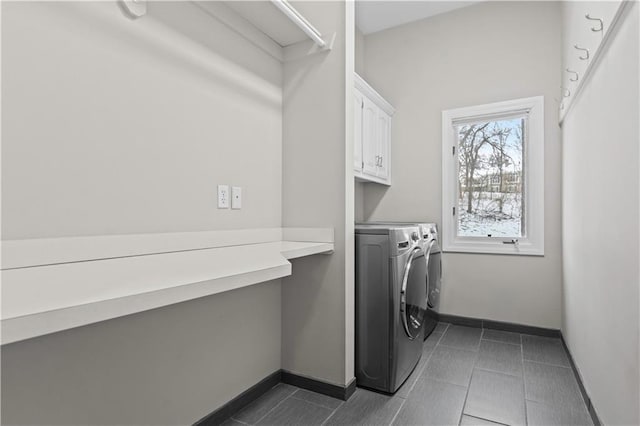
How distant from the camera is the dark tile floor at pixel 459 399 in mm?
1730

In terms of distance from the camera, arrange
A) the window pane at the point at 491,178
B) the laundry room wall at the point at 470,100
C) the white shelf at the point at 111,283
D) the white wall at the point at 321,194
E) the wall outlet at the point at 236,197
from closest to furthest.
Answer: the white shelf at the point at 111,283, the wall outlet at the point at 236,197, the white wall at the point at 321,194, the laundry room wall at the point at 470,100, the window pane at the point at 491,178

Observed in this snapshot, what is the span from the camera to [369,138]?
121 inches

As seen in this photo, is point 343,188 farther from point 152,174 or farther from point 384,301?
point 152,174

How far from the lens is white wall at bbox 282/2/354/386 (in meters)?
1.95

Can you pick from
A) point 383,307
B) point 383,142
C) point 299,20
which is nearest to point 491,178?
point 383,142

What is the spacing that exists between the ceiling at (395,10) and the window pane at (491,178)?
1.13 meters

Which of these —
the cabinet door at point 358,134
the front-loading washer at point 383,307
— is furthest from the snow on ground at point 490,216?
the front-loading washer at point 383,307

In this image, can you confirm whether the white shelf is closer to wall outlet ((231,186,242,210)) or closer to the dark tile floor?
wall outlet ((231,186,242,210))

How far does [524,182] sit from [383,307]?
6.54 ft

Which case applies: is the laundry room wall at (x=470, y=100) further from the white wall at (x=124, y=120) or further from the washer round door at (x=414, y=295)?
the white wall at (x=124, y=120)

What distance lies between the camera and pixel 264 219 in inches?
79.1

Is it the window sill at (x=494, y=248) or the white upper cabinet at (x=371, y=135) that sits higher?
the white upper cabinet at (x=371, y=135)

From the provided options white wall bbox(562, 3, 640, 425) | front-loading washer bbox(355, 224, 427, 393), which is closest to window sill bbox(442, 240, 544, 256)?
→ white wall bbox(562, 3, 640, 425)

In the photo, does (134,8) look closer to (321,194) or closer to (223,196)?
(223,196)
